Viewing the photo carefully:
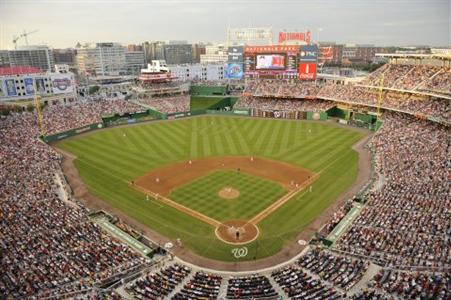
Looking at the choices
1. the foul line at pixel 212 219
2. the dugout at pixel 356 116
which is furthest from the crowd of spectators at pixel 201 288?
the dugout at pixel 356 116

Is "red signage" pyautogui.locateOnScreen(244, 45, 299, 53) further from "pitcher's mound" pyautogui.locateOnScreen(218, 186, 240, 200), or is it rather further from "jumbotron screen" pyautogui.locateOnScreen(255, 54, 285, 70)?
"pitcher's mound" pyautogui.locateOnScreen(218, 186, 240, 200)

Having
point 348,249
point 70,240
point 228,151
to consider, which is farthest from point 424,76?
point 70,240

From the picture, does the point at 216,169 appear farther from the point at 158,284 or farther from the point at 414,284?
the point at 414,284

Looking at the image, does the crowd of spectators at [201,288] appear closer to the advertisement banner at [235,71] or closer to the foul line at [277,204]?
the foul line at [277,204]

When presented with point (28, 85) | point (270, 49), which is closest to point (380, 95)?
point (270, 49)

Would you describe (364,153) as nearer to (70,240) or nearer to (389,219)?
(389,219)

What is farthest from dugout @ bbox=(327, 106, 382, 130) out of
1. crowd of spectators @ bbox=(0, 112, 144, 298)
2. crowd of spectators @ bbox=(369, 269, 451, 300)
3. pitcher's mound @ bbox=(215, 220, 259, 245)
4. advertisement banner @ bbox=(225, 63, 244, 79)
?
crowd of spectators @ bbox=(0, 112, 144, 298)
